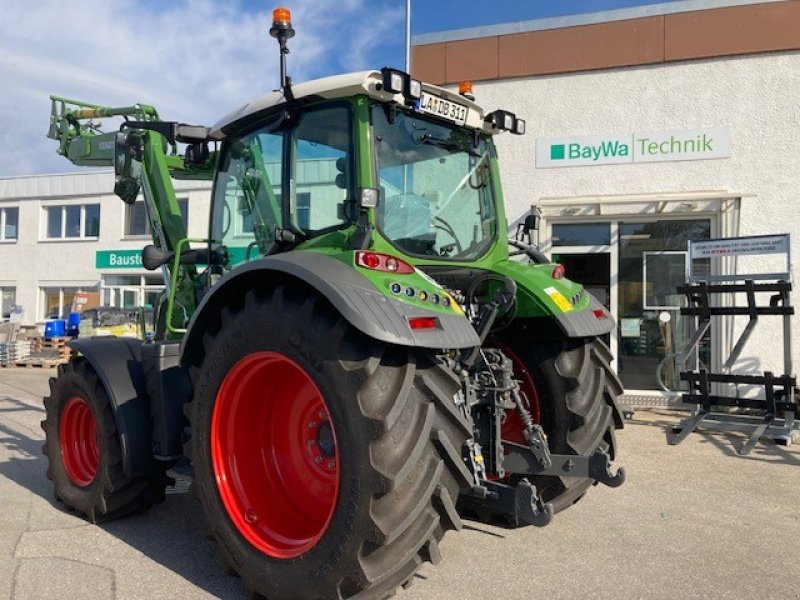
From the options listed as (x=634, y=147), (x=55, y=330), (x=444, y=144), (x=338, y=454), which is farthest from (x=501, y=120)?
(x=55, y=330)

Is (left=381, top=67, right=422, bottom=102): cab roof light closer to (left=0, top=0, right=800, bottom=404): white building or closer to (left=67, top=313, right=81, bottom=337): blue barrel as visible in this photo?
(left=0, top=0, right=800, bottom=404): white building

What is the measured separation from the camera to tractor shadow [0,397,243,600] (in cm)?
333

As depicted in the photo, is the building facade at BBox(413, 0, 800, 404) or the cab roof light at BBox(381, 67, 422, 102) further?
the building facade at BBox(413, 0, 800, 404)

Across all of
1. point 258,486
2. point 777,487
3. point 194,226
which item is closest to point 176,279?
point 258,486

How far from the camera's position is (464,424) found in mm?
2852

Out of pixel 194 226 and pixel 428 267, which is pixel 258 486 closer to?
pixel 428 267

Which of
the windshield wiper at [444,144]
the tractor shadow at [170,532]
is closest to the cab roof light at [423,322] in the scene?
the windshield wiper at [444,144]

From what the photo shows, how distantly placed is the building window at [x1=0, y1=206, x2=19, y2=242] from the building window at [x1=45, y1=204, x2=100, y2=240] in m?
1.45

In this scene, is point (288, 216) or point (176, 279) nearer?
point (288, 216)

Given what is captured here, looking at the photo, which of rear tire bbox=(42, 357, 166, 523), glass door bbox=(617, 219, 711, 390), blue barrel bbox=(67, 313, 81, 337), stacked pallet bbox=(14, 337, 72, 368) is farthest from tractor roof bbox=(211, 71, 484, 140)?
blue barrel bbox=(67, 313, 81, 337)

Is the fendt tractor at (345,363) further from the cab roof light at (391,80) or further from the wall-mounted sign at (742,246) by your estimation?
the wall-mounted sign at (742,246)

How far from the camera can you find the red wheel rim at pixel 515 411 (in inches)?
156

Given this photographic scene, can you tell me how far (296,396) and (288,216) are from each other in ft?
3.14

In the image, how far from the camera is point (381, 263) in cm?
295
